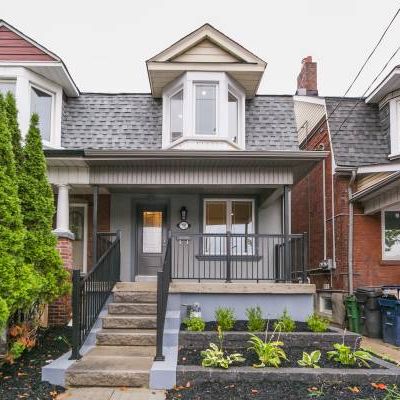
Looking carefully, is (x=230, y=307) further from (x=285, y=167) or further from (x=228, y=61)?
(x=228, y=61)

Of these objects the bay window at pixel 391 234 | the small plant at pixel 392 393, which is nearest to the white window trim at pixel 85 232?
the bay window at pixel 391 234

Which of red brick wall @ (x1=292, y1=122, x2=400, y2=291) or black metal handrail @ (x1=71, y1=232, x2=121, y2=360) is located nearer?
black metal handrail @ (x1=71, y1=232, x2=121, y2=360)

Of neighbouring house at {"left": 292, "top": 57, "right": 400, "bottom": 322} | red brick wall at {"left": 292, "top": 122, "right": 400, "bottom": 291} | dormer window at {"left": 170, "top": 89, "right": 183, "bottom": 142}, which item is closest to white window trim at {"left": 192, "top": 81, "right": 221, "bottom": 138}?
dormer window at {"left": 170, "top": 89, "right": 183, "bottom": 142}

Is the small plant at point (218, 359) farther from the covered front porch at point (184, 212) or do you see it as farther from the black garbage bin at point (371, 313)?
the black garbage bin at point (371, 313)

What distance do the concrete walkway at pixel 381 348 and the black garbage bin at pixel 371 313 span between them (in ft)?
0.63

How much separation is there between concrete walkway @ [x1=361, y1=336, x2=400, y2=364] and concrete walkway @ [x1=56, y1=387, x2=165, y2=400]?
415 cm

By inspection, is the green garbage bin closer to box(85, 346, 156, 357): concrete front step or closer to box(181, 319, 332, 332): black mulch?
box(181, 319, 332, 332): black mulch

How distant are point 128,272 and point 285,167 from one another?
4374 millimetres

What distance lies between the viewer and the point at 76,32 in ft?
65.5

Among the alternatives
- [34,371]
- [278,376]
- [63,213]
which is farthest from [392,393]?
[63,213]

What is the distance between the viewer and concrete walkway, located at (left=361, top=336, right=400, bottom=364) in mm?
8078

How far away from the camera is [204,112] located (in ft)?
35.4

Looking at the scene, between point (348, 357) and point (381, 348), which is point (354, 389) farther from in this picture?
point (381, 348)

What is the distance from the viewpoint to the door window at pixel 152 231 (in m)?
11.4
